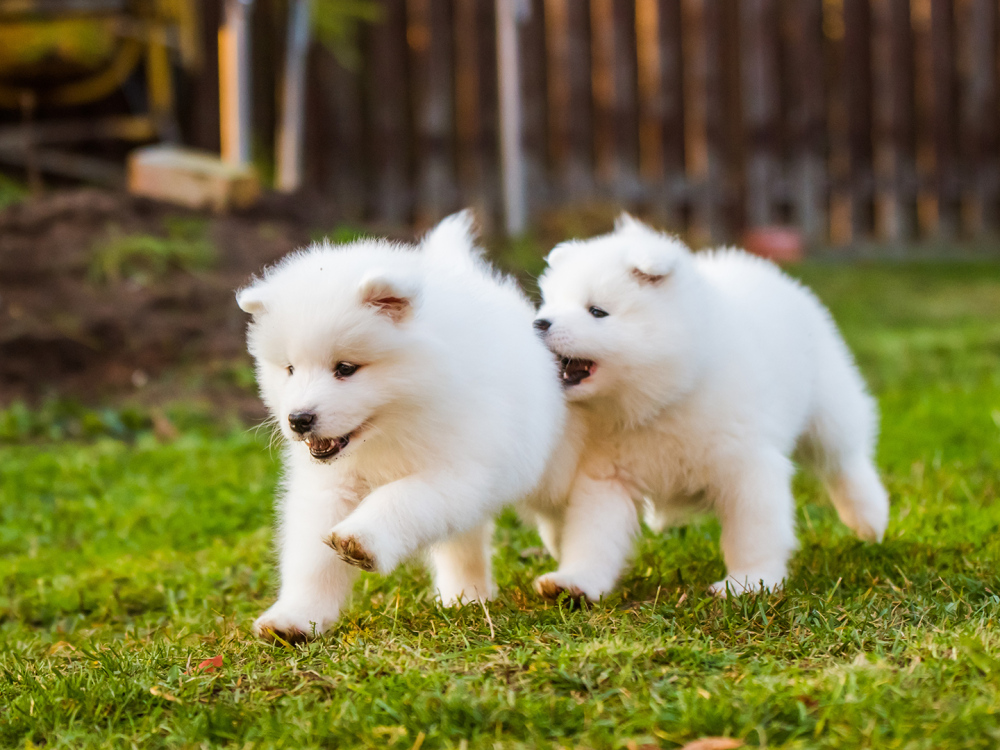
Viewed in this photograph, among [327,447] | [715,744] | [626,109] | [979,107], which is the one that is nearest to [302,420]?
[327,447]

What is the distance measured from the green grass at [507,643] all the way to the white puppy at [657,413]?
0.55 feet

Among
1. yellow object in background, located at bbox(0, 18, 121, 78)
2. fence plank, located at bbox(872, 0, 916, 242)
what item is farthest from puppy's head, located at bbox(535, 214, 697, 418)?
fence plank, located at bbox(872, 0, 916, 242)

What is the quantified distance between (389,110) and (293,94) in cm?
148

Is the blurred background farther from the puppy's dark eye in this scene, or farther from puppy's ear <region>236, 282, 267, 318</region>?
the puppy's dark eye

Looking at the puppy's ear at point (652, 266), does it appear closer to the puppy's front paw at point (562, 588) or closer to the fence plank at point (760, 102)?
the puppy's front paw at point (562, 588)

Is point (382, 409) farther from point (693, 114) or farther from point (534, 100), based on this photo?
point (693, 114)

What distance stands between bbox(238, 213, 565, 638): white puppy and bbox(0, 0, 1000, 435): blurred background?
5.46m

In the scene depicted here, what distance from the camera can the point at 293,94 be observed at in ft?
32.0

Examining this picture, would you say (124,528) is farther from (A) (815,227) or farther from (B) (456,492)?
(A) (815,227)

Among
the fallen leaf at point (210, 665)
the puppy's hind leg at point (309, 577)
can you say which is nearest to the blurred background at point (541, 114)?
the puppy's hind leg at point (309, 577)

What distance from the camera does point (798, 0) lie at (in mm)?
11453

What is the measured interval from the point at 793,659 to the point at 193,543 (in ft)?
8.45

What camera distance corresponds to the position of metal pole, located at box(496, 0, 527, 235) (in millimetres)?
10258

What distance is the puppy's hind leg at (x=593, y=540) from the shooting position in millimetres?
3174
